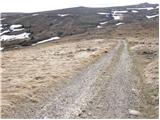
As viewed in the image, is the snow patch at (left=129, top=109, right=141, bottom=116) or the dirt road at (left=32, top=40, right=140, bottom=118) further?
the snow patch at (left=129, top=109, right=141, bottom=116)

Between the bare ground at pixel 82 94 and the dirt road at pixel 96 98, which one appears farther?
the bare ground at pixel 82 94

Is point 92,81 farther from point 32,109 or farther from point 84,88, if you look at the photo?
point 32,109

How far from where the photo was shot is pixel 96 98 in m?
25.3

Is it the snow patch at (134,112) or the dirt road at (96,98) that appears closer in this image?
the dirt road at (96,98)

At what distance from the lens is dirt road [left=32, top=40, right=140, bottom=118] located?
2116cm

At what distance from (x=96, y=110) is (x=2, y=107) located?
19.2 feet

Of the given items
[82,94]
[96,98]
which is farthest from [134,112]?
[82,94]

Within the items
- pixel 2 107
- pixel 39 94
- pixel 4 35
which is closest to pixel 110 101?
pixel 39 94

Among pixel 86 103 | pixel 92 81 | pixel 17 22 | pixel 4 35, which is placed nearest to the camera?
pixel 86 103

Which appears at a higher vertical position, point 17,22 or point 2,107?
point 2,107

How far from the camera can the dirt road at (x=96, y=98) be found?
2116 cm

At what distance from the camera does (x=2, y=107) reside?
72.5 feet

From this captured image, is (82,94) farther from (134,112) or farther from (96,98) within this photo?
(134,112)

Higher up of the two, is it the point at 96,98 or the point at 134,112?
the point at 134,112
